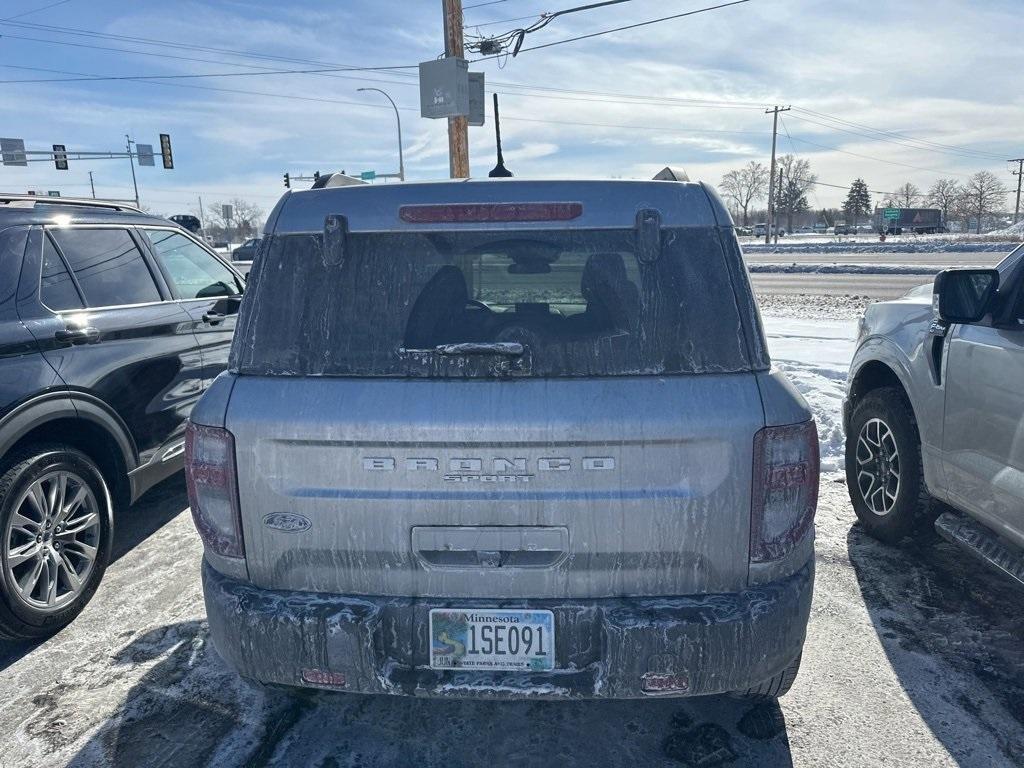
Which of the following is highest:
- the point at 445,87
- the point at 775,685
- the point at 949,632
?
the point at 445,87

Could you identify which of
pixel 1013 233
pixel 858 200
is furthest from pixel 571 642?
pixel 858 200

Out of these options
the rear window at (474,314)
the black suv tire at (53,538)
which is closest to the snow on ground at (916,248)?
the black suv tire at (53,538)

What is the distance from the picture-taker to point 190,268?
5.22m

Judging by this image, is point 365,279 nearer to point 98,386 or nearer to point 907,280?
point 98,386

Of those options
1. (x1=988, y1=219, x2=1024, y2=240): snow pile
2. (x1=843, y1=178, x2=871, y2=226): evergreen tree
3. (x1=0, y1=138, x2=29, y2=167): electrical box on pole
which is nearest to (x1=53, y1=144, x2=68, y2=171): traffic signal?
(x1=0, y1=138, x2=29, y2=167): electrical box on pole

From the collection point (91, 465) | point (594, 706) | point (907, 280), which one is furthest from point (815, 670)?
point (907, 280)

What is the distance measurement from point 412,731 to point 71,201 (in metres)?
3.81

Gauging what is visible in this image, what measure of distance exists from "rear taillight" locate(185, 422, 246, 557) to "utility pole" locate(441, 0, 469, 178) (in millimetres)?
10259

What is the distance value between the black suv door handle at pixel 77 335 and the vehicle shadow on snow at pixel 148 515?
3.97 feet

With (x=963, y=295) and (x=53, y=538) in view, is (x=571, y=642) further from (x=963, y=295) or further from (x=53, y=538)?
(x=53, y=538)

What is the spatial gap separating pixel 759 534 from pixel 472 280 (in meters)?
1.28

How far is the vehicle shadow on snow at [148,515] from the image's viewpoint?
4.44 metres

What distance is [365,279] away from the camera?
7.17 ft

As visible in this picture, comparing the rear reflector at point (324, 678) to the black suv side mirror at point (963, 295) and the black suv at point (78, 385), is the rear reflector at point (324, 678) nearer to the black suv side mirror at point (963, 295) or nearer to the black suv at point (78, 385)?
the black suv at point (78, 385)
